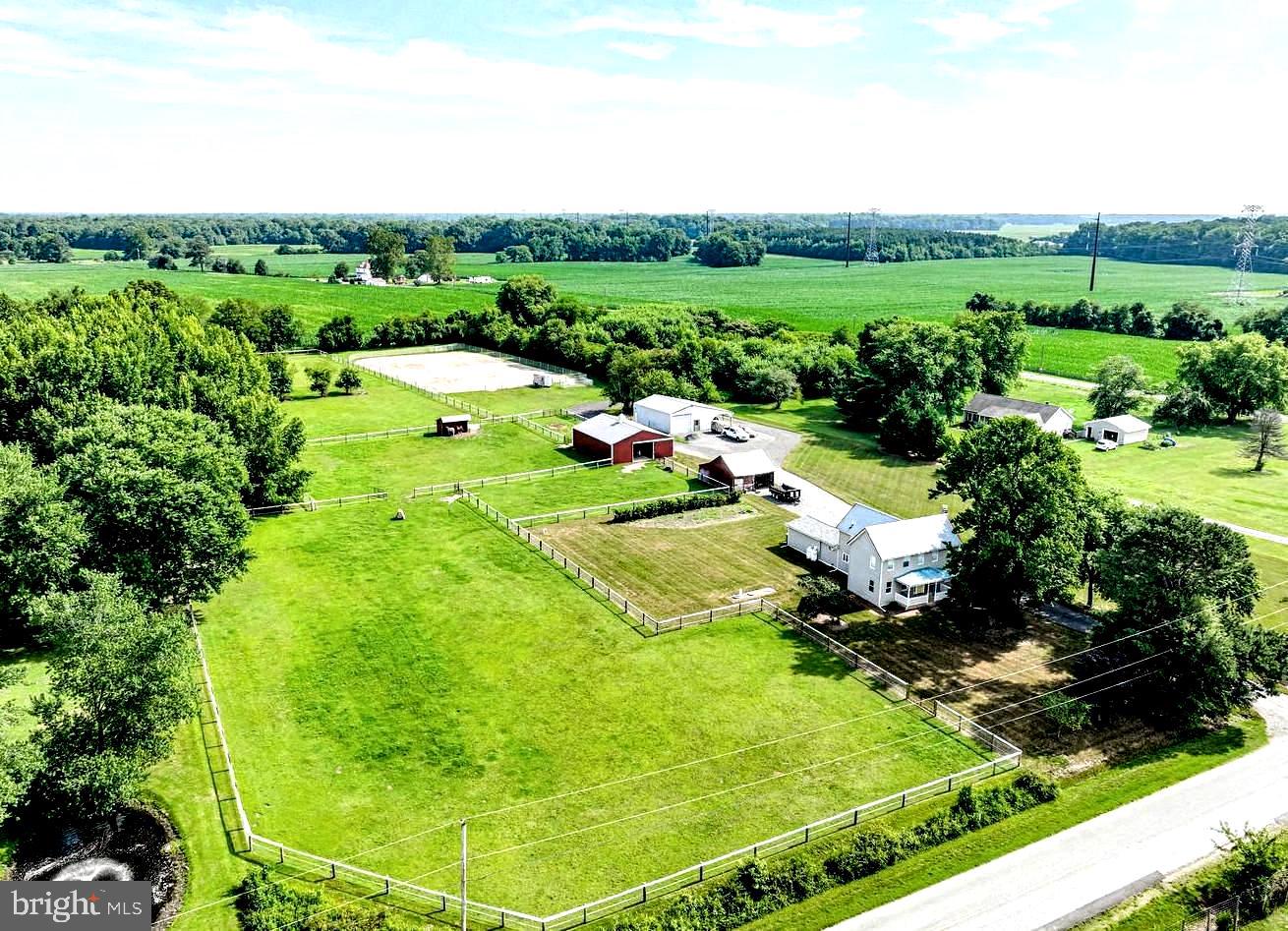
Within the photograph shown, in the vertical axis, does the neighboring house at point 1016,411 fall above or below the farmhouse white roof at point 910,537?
above

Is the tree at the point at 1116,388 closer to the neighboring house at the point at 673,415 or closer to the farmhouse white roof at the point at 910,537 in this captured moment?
the neighboring house at the point at 673,415

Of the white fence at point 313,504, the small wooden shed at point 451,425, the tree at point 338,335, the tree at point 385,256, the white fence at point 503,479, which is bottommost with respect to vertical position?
the white fence at point 313,504

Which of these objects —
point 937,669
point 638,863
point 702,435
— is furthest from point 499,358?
point 638,863

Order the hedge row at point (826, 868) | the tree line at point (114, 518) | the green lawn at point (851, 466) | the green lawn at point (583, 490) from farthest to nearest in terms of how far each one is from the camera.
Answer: the green lawn at point (851, 466), the green lawn at point (583, 490), the tree line at point (114, 518), the hedge row at point (826, 868)

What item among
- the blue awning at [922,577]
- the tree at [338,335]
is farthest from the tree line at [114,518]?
the tree at [338,335]

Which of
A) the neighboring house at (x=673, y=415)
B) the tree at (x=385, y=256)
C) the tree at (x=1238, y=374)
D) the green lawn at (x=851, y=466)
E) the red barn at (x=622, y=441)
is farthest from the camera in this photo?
the tree at (x=385, y=256)

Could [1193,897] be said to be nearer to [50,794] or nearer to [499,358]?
[50,794]

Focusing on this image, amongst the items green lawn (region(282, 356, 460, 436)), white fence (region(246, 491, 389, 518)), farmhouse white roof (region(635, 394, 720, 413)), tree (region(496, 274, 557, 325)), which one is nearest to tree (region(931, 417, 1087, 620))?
farmhouse white roof (region(635, 394, 720, 413))

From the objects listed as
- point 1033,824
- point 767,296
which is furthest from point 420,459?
point 767,296
